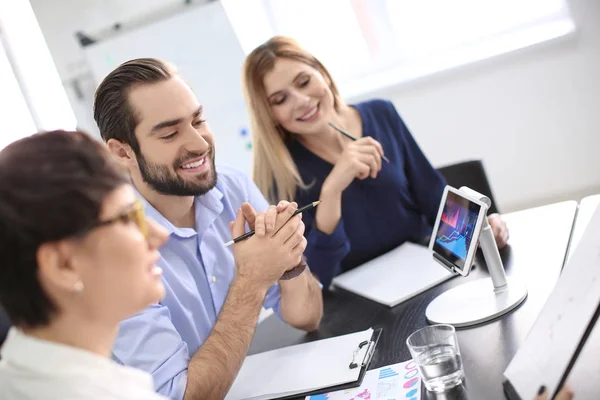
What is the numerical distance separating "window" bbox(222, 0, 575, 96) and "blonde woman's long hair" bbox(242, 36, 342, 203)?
155 cm

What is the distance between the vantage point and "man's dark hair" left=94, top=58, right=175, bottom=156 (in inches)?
58.6

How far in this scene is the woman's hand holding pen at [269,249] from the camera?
1349mm

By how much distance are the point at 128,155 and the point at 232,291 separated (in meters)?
0.46

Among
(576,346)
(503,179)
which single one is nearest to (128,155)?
(576,346)

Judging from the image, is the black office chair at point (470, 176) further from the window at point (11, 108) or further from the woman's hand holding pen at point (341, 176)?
the window at point (11, 108)

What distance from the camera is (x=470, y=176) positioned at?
202cm

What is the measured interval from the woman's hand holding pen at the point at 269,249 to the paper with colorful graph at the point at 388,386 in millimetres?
306

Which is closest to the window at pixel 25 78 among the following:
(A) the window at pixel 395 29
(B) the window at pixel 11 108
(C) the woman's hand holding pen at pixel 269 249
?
(B) the window at pixel 11 108

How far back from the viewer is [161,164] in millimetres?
1508

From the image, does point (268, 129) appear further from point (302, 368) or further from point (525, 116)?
point (525, 116)

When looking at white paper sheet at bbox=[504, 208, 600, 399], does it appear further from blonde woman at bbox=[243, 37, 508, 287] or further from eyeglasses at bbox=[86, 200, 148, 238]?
blonde woman at bbox=[243, 37, 508, 287]

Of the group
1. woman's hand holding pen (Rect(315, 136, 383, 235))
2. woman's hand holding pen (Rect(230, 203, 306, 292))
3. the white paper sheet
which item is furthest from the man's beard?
the white paper sheet

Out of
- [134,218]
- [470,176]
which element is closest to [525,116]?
[470,176]

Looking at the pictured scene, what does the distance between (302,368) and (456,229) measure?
45 cm
